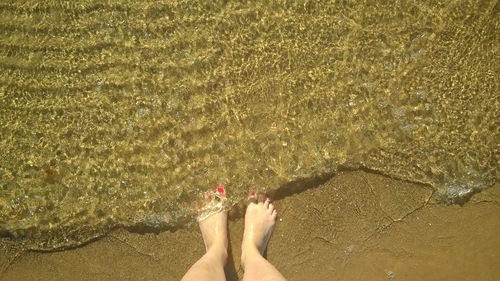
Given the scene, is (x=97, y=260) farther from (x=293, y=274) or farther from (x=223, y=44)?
(x=223, y=44)

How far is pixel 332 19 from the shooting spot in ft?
10.3

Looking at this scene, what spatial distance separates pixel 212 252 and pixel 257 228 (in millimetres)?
304

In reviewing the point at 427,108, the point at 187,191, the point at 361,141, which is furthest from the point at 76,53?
the point at 427,108

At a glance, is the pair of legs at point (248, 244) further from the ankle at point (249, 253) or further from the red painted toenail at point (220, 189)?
the red painted toenail at point (220, 189)

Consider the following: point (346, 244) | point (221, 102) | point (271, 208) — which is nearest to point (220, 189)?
point (271, 208)

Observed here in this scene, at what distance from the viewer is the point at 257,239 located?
2.95 m

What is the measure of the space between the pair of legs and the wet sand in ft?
0.35

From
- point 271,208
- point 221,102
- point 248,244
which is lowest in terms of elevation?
point 248,244

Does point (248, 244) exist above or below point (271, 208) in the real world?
below

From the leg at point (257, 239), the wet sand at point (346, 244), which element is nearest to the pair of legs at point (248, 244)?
the leg at point (257, 239)

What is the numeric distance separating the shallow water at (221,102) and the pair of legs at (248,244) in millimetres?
160

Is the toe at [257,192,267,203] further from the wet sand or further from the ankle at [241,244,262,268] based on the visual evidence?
the ankle at [241,244,262,268]

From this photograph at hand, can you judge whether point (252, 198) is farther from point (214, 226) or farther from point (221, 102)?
point (221, 102)

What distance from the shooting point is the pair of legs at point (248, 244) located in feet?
9.00
